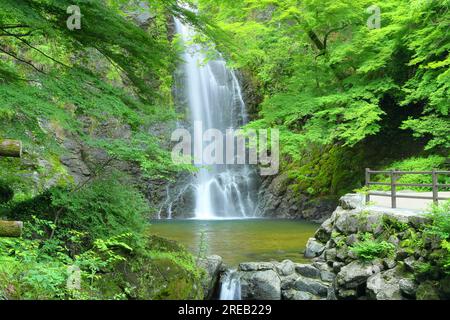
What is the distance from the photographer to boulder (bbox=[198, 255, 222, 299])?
7691 mm

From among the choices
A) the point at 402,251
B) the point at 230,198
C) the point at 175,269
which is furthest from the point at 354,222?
the point at 230,198

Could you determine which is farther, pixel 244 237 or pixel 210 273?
pixel 244 237

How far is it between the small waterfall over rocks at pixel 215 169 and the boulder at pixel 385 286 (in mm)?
12027

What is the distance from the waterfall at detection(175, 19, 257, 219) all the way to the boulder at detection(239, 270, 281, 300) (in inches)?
421

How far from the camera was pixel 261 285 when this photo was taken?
820 centimetres

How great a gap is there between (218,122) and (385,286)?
16217 mm

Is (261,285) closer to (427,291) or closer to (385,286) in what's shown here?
(385,286)

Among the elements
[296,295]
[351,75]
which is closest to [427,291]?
[296,295]

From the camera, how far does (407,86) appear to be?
1438 centimetres

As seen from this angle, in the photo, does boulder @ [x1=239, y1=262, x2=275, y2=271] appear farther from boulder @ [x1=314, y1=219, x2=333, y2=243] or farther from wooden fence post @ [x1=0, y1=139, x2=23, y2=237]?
wooden fence post @ [x1=0, y1=139, x2=23, y2=237]

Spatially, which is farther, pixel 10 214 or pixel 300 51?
pixel 300 51

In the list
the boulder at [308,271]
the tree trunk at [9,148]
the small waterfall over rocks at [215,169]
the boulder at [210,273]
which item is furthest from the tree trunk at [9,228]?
the small waterfall over rocks at [215,169]
